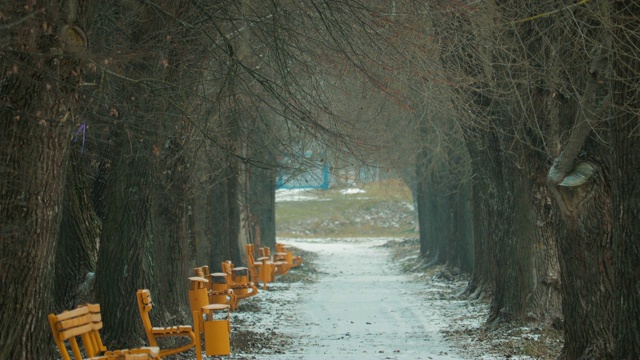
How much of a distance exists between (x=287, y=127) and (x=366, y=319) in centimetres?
688

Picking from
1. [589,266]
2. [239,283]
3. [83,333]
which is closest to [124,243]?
[83,333]

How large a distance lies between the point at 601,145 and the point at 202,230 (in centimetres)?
1426

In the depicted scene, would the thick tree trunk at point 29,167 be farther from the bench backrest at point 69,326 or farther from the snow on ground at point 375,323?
the snow on ground at point 375,323

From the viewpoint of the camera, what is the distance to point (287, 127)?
1375cm

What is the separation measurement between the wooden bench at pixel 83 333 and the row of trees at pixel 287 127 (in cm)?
18

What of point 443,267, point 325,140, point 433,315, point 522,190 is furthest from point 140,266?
point 443,267

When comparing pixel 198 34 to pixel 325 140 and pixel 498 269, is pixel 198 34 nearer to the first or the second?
pixel 325 140

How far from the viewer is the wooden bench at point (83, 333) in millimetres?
8406

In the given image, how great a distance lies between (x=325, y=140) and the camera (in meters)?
12.1

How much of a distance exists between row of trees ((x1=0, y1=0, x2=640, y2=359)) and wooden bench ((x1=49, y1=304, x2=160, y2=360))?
0.59 ft

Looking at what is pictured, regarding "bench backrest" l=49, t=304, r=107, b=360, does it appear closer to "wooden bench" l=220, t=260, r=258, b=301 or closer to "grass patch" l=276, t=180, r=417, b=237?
"wooden bench" l=220, t=260, r=258, b=301

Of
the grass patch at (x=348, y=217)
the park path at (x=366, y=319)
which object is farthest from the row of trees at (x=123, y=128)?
the grass patch at (x=348, y=217)

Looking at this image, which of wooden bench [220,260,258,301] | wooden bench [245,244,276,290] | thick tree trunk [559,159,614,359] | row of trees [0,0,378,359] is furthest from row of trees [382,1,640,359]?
wooden bench [245,244,276,290]

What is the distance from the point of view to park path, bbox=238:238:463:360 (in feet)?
47.5
